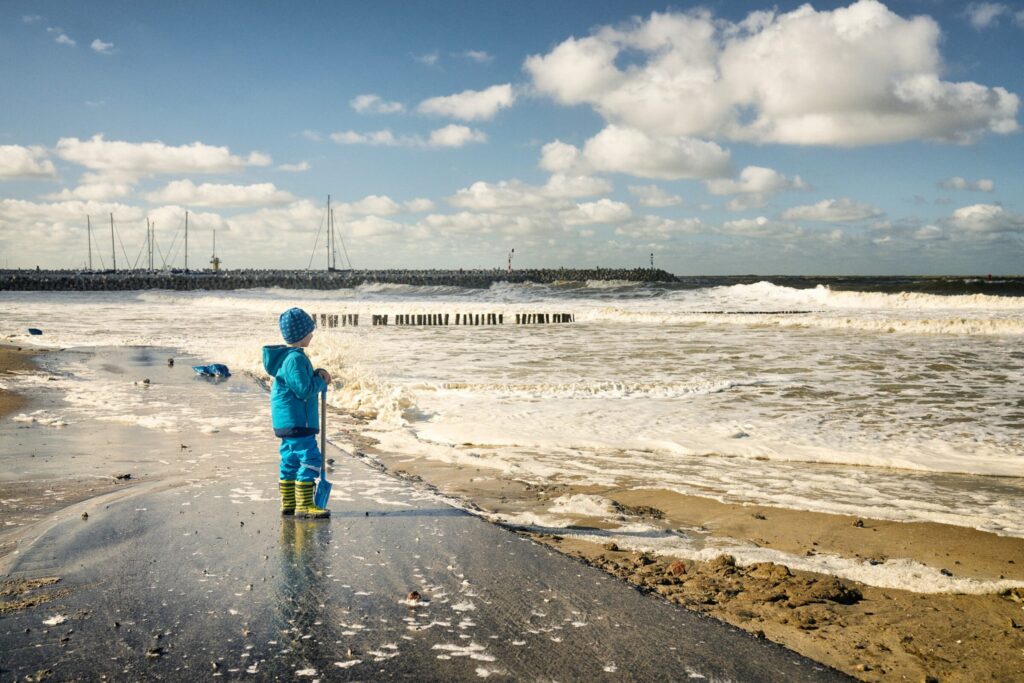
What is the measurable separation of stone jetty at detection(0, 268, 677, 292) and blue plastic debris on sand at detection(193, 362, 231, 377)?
68.5m

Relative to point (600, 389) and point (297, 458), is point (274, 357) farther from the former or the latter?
point (600, 389)

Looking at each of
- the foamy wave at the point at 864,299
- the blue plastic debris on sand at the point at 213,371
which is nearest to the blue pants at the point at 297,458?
the blue plastic debris on sand at the point at 213,371

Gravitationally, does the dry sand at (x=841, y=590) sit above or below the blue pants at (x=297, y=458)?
below

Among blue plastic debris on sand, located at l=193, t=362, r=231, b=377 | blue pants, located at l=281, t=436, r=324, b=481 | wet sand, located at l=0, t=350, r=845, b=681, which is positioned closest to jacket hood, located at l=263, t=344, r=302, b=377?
blue pants, located at l=281, t=436, r=324, b=481

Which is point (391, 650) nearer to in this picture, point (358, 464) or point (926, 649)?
point (926, 649)

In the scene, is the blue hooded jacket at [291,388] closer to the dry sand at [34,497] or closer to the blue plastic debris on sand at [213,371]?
the dry sand at [34,497]

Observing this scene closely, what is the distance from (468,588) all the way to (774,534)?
2.44 m

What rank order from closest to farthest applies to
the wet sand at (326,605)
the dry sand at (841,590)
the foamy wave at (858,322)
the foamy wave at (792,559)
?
the wet sand at (326,605) < the dry sand at (841,590) < the foamy wave at (792,559) < the foamy wave at (858,322)

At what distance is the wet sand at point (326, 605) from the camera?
307 cm

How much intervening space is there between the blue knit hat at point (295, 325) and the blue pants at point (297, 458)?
28.8 inches

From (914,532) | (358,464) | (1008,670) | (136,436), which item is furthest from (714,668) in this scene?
(136,436)

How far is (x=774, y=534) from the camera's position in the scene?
5.21 metres

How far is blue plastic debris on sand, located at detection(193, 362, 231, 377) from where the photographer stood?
13.3 meters

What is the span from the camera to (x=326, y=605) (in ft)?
12.1
